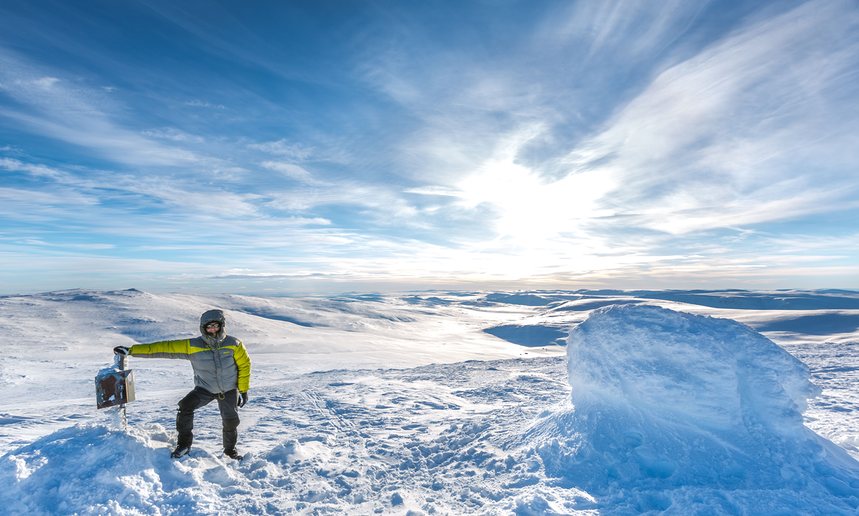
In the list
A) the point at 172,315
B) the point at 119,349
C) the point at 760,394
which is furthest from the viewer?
the point at 172,315

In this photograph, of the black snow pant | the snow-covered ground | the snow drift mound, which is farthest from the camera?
the black snow pant

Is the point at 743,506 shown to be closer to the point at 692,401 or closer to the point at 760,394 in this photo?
the point at 692,401

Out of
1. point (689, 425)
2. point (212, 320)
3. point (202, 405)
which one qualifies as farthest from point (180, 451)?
point (689, 425)

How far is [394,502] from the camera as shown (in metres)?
5.05

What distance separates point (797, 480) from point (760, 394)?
59.4 inches

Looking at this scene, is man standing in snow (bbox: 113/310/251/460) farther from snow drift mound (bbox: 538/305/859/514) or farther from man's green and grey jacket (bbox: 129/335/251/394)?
snow drift mound (bbox: 538/305/859/514)

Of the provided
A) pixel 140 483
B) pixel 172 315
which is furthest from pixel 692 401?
pixel 172 315

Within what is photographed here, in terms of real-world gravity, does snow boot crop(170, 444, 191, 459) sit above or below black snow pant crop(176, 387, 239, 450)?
below

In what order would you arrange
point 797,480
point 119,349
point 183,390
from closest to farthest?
point 797,480 < point 119,349 < point 183,390

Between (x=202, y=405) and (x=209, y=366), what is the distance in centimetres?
54

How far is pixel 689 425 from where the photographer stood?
244 inches

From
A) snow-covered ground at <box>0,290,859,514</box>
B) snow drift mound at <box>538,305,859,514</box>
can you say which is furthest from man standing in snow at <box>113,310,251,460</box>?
snow drift mound at <box>538,305,859,514</box>

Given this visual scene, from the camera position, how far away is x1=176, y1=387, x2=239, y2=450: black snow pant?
5281 millimetres

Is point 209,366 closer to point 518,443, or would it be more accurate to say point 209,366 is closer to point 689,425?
point 518,443
